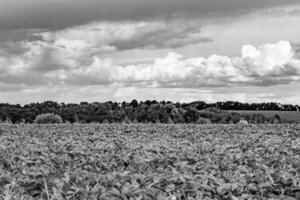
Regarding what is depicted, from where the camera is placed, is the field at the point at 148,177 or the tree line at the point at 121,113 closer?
the field at the point at 148,177

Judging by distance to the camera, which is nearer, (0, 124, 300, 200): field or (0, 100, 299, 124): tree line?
(0, 124, 300, 200): field

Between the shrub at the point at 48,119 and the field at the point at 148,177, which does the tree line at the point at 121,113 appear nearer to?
the shrub at the point at 48,119

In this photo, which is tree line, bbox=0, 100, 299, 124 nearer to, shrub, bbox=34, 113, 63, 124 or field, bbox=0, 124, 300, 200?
shrub, bbox=34, 113, 63, 124

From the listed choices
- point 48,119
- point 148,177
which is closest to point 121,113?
point 48,119

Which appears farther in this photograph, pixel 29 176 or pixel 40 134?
pixel 40 134

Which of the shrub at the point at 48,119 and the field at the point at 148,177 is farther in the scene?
the shrub at the point at 48,119

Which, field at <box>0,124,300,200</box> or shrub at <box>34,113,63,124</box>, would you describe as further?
shrub at <box>34,113,63,124</box>

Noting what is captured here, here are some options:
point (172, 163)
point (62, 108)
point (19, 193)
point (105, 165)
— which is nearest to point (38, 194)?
point (19, 193)

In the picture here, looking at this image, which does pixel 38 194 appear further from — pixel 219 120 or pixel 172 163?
pixel 219 120

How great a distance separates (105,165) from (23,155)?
6.42 ft

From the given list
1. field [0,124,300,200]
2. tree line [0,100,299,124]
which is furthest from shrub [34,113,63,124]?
field [0,124,300,200]

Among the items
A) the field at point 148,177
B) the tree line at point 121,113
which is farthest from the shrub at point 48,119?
the field at point 148,177

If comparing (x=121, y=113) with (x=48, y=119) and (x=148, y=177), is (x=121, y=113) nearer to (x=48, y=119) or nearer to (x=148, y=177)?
(x=48, y=119)

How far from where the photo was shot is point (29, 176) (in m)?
6.52
